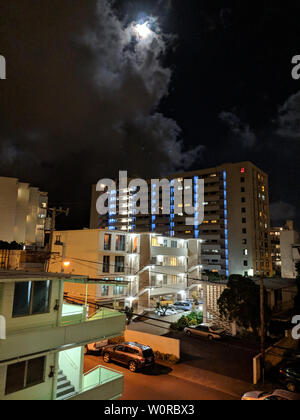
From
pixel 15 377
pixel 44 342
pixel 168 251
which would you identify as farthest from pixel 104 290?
pixel 44 342

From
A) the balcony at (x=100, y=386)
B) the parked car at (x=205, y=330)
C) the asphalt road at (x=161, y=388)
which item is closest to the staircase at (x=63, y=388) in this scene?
the balcony at (x=100, y=386)

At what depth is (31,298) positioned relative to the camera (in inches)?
367

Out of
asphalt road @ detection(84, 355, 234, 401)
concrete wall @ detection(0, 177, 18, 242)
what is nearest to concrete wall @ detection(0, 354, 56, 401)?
asphalt road @ detection(84, 355, 234, 401)

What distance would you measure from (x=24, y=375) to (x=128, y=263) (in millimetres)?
22765

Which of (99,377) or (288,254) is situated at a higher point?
(288,254)

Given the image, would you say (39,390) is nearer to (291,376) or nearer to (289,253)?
(291,376)

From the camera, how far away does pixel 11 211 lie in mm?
38438

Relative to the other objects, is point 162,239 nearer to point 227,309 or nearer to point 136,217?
point 227,309

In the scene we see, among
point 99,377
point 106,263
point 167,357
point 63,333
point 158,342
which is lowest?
point 167,357

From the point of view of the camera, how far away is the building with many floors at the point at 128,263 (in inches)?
1094

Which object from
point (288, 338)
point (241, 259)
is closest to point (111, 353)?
point (288, 338)

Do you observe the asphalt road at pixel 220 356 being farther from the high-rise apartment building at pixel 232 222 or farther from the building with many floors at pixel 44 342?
the high-rise apartment building at pixel 232 222

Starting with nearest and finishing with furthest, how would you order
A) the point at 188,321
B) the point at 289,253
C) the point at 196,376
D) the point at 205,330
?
the point at 196,376
the point at 205,330
the point at 188,321
the point at 289,253

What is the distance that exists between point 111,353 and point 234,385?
7.59m
